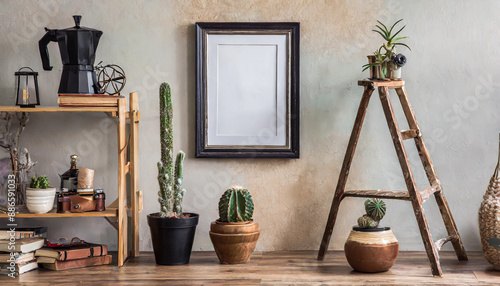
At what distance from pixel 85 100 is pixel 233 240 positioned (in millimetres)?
1152

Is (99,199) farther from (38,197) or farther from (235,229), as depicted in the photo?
(235,229)

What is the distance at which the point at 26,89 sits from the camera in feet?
11.0

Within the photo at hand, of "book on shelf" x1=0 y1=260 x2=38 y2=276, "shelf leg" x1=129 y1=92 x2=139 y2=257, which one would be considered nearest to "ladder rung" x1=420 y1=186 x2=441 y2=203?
"shelf leg" x1=129 y1=92 x2=139 y2=257

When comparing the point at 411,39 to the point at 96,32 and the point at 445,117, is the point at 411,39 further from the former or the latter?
the point at 96,32

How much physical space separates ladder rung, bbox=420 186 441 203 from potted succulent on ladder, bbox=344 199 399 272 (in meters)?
0.25

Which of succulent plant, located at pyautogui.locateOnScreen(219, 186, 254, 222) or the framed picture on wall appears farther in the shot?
the framed picture on wall

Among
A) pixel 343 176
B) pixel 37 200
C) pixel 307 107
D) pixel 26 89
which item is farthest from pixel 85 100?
pixel 343 176

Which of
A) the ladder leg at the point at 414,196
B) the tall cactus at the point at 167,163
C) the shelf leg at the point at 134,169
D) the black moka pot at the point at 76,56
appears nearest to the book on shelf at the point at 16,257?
the shelf leg at the point at 134,169

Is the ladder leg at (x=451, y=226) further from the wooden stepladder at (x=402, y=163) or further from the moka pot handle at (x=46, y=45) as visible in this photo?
the moka pot handle at (x=46, y=45)

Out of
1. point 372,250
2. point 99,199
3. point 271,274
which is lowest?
point 271,274

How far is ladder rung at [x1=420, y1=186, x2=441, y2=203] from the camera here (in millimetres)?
3135

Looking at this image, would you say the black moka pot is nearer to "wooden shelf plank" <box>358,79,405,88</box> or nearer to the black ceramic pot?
the black ceramic pot

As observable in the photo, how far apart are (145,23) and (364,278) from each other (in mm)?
2018

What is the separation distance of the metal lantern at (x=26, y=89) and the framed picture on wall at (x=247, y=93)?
0.95 m
